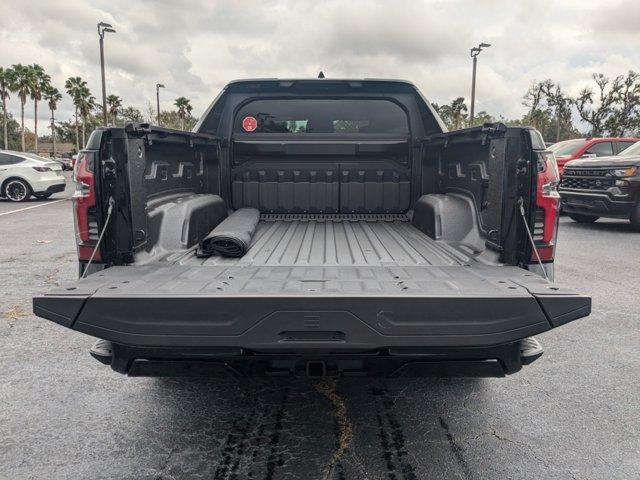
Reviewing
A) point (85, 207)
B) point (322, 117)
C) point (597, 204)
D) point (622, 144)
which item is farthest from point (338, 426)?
point (622, 144)

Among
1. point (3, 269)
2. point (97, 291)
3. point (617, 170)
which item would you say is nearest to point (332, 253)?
point (97, 291)

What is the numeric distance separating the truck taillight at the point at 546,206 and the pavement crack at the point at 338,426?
1.33 metres

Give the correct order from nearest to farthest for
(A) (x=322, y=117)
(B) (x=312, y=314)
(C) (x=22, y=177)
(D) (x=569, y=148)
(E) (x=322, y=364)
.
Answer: (B) (x=312, y=314), (E) (x=322, y=364), (A) (x=322, y=117), (D) (x=569, y=148), (C) (x=22, y=177)

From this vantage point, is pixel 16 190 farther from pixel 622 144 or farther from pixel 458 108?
pixel 458 108

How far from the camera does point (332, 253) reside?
10.9ft

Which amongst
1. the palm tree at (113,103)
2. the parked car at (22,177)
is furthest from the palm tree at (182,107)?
the parked car at (22,177)

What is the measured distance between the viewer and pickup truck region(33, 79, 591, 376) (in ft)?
6.73

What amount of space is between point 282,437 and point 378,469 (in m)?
0.54

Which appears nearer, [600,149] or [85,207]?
[85,207]

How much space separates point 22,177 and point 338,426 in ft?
49.0

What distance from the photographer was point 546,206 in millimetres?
2658

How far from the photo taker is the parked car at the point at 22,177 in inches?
579

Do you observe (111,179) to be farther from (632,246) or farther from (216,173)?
(632,246)

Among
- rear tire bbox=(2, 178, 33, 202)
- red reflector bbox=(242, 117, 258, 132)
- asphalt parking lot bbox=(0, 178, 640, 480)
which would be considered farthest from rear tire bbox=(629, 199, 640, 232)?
rear tire bbox=(2, 178, 33, 202)
